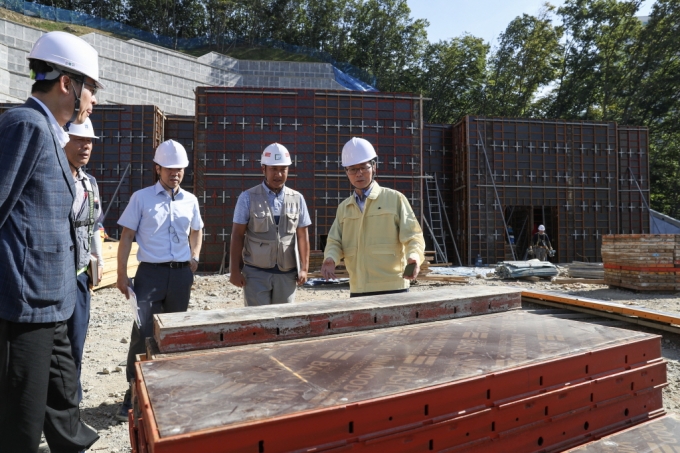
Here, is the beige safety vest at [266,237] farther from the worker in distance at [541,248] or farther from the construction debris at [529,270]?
the worker in distance at [541,248]

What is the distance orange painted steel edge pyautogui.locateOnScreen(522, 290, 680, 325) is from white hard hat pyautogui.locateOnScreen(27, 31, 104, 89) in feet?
20.2

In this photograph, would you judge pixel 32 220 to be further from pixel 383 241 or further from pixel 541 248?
pixel 541 248

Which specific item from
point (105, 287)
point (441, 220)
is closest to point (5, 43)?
point (105, 287)

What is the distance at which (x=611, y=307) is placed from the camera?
6.01m

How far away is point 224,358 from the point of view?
2049 mm

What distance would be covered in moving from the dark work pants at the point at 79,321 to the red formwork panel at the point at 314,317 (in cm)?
82

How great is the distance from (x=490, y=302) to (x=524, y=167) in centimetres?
1511

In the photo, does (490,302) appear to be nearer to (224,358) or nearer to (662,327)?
(224,358)

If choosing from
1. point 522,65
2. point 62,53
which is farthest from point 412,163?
point 522,65

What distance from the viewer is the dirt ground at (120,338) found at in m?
3.60

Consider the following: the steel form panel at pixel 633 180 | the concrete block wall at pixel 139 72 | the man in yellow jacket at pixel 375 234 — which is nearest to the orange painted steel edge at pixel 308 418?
the man in yellow jacket at pixel 375 234

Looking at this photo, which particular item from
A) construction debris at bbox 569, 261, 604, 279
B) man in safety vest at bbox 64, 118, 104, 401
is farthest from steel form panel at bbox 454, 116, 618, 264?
man in safety vest at bbox 64, 118, 104, 401

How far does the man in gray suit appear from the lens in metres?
1.90

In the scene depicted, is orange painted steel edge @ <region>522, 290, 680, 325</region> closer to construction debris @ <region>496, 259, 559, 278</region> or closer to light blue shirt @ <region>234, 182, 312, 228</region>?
light blue shirt @ <region>234, 182, 312, 228</region>
